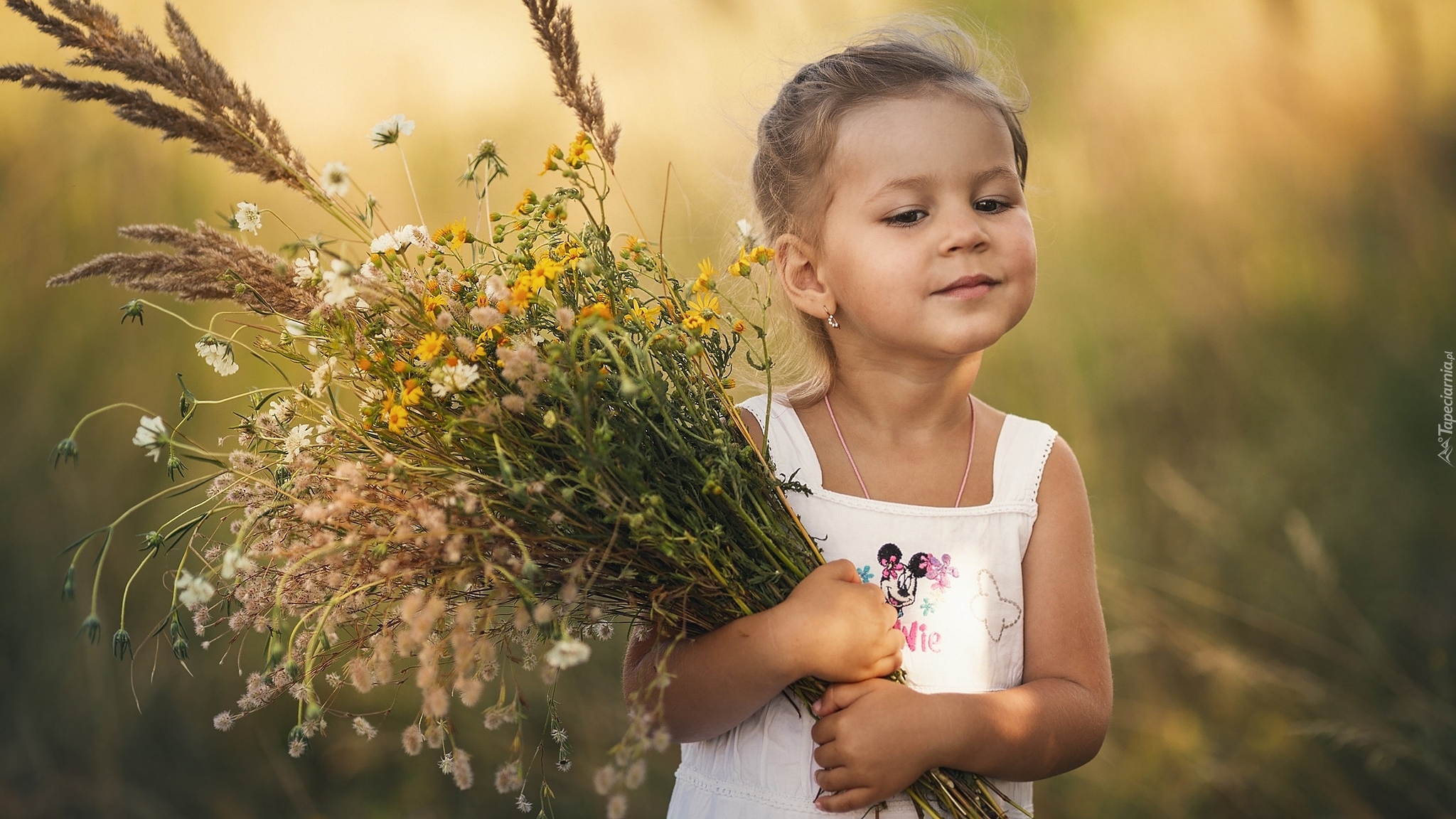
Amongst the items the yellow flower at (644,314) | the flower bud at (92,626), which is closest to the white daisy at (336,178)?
the yellow flower at (644,314)

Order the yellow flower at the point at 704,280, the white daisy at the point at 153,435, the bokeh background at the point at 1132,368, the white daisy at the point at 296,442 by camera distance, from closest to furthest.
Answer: the white daisy at the point at 153,435 → the white daisy at the point at 296,442 → the yellow flower at the point at 704,280 → the bokeh background at the point at 1132,368

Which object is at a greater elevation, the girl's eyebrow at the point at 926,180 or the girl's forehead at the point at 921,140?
the girl's forehead at the point at 921,140

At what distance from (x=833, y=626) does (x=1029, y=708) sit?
0.30 metres

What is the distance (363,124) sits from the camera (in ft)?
9.84

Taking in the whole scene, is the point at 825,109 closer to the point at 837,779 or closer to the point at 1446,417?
the point at 837,779

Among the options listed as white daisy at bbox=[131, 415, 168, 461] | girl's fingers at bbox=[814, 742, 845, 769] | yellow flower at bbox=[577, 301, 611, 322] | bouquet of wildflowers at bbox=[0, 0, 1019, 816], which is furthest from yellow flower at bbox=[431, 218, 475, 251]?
girl's fingers at bbox=[814, 742, 845, 769]

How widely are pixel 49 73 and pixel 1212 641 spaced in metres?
2.64

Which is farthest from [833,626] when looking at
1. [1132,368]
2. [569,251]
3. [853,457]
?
[1132,368]

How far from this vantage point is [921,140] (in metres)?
1.42

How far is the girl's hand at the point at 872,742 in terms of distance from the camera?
1.19 metres

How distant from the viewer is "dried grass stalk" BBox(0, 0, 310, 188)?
1.00m

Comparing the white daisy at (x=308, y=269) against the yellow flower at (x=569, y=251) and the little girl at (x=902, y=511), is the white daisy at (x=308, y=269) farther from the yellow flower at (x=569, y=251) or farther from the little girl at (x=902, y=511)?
the little girl at (x=902, y=511)

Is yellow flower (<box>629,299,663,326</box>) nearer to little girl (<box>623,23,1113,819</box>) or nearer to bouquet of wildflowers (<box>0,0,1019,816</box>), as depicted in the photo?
bouquet of wildflowers (<box>0,0,1019,816</box>)

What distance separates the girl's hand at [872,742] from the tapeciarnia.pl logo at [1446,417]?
2130 millimetres
